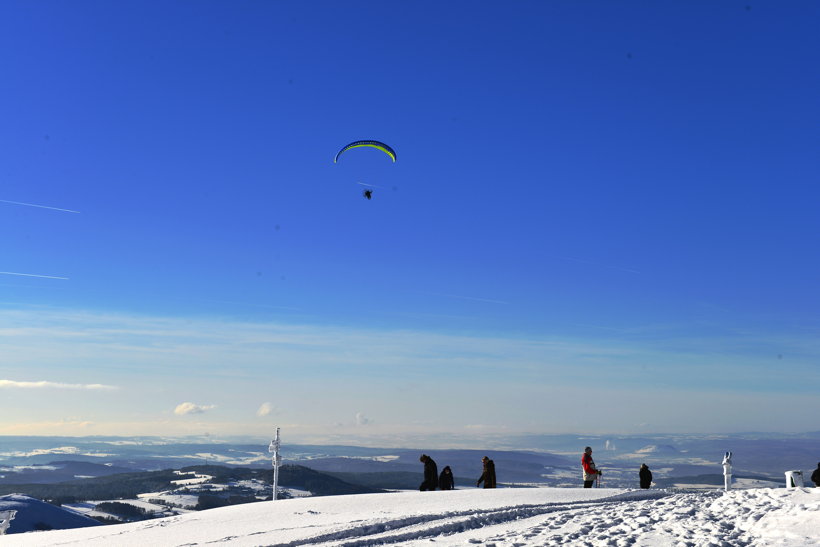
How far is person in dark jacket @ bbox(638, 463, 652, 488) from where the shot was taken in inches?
1071

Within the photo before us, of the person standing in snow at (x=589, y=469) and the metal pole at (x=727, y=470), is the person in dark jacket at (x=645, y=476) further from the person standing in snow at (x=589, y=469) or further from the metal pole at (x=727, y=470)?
the metal pole at (x=727, y=470)

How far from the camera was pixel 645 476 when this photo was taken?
2742 cm

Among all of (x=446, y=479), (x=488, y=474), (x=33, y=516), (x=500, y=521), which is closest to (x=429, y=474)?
(x=446, y=479)

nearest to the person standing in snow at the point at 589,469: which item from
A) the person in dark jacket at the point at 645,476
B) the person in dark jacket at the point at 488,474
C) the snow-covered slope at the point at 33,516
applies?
the person in dark jacket at the point at 645,476

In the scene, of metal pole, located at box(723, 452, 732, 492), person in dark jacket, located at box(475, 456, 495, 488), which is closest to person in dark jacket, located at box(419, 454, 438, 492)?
person in dark jacket, located at box(475, 456, 495, 488)

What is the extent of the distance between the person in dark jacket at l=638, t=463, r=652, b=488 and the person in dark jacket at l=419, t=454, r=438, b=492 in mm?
7426

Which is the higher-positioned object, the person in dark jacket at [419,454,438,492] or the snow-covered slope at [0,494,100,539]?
the person in dark jacket at [419,454,438,492]

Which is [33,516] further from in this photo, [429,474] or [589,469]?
[589,469]

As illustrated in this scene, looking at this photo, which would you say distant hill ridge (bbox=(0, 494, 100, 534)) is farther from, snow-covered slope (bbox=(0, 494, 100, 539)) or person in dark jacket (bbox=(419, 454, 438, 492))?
person in dark jacket (bbox=(419, 454, 438, 492))

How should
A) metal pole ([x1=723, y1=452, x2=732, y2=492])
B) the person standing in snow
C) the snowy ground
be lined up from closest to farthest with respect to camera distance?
the snowy ground → metal pole ([x1=723, y1=452, x2=732, y2=492]) → the person standing in snow

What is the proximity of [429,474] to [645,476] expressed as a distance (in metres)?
7.89

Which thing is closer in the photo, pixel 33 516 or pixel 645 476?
pixel 645 476

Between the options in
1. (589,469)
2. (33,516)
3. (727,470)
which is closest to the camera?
(727,470)

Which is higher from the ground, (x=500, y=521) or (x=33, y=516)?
(x=500, y=521)
